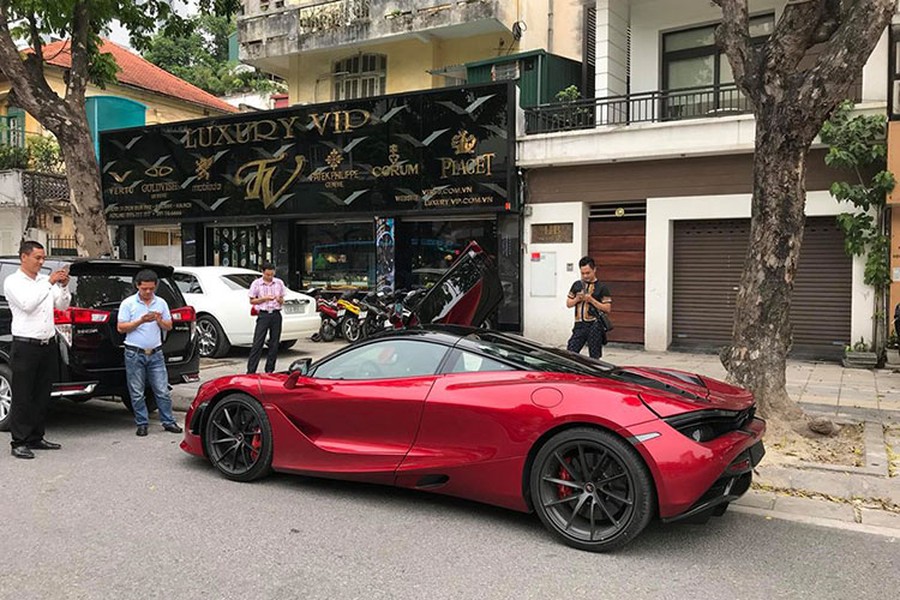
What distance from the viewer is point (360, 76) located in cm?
1767

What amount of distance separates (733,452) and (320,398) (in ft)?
9.09

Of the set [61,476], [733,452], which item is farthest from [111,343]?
[733,452]

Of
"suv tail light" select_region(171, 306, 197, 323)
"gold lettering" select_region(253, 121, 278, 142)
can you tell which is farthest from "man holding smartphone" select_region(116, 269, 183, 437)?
"gold lettering" select_region(253, 121, 278, 142)

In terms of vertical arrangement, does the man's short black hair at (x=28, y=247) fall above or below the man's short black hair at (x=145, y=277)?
above

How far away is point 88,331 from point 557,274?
8461mm

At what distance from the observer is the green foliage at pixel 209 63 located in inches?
1631

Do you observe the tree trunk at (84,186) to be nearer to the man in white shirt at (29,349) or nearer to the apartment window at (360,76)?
the man in white shirt at (29,349)

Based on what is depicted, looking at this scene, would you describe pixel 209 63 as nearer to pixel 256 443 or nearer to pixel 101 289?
pixel 101 289

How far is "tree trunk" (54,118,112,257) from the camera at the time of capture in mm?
11172

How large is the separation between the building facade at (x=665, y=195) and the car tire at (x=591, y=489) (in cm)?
890

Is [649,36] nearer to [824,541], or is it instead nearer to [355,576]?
[824,541]

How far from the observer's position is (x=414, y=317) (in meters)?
11.2

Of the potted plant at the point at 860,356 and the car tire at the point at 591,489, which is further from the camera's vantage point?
the potted plant at the point at 860,356

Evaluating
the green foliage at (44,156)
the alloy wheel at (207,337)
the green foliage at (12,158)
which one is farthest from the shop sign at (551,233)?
the green foliage at (12,158)
